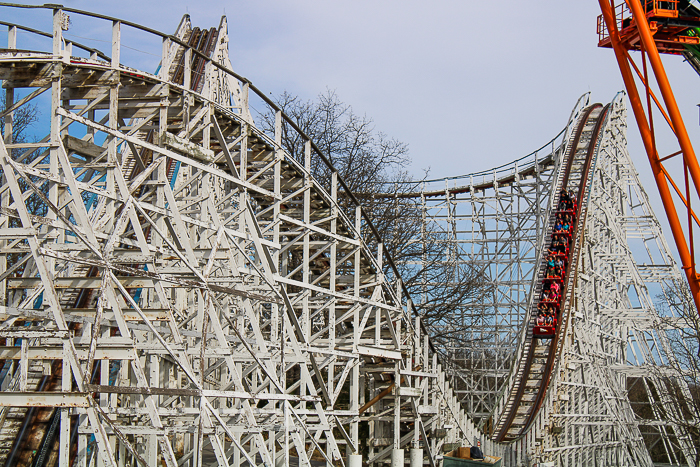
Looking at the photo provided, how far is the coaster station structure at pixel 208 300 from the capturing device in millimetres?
7484

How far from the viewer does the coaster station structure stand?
24.6 feet

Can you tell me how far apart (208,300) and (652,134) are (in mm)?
5474

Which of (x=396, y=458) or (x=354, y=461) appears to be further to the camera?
(x=396, y=458)

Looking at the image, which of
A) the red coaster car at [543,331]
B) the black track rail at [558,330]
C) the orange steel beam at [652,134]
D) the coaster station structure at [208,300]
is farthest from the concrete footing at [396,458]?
the orange steel beam at [652,134]

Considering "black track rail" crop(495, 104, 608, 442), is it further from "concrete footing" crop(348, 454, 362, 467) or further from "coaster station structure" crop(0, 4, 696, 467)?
"concrete footing" crop(348, 454, 362, 467)

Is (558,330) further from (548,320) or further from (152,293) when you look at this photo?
(152,293)

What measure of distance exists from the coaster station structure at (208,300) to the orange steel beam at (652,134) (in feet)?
15.2

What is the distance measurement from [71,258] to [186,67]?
3.47 m

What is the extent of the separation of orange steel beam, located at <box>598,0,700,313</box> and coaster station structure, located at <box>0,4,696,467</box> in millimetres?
4618

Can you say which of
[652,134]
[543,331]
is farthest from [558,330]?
[652,134]

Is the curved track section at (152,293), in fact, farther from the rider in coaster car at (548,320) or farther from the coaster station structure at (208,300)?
the rider in coaster car at (548,320)

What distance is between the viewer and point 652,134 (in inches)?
353

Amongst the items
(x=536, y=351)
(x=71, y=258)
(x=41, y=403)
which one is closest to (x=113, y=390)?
(x=41, y=403)

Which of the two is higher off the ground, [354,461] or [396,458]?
[396,458]
